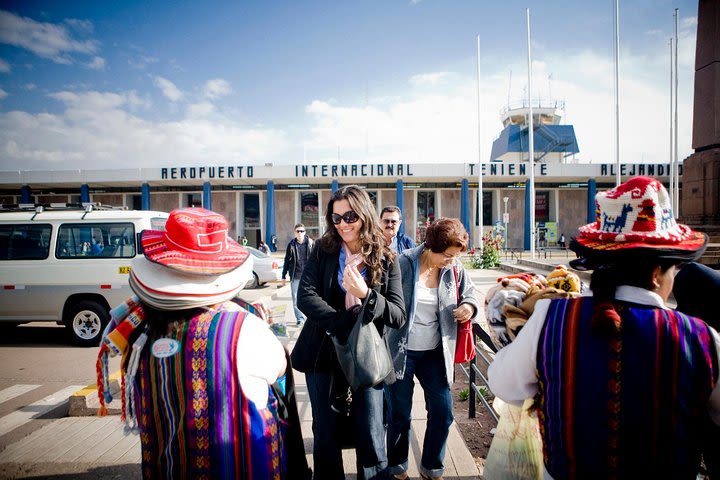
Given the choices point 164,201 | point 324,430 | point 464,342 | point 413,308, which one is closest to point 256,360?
point 324,430

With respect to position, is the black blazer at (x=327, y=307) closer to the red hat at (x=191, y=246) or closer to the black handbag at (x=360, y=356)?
the black handbag at (x=360, y=356)

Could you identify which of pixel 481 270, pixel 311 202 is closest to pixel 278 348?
pixel 481 270

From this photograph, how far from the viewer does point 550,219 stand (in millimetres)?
29969

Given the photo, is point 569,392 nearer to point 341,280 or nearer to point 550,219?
point 341,280

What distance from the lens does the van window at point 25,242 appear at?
6.08 meters

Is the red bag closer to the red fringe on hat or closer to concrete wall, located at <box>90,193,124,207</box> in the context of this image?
the red fringe on hat

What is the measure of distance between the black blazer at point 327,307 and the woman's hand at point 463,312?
609 millimetres

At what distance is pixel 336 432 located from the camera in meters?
2.02

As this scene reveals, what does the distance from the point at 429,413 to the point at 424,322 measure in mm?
607

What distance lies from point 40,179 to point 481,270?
100 ft

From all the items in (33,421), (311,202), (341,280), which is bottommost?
(33,421)

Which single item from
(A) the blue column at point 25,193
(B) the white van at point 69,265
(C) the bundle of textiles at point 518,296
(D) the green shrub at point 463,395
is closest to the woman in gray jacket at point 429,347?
(C) the bundle of textiles at point 518,296

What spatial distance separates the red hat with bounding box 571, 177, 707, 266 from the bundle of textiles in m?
0.28

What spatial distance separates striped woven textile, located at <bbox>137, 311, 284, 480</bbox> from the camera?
1.28 m
